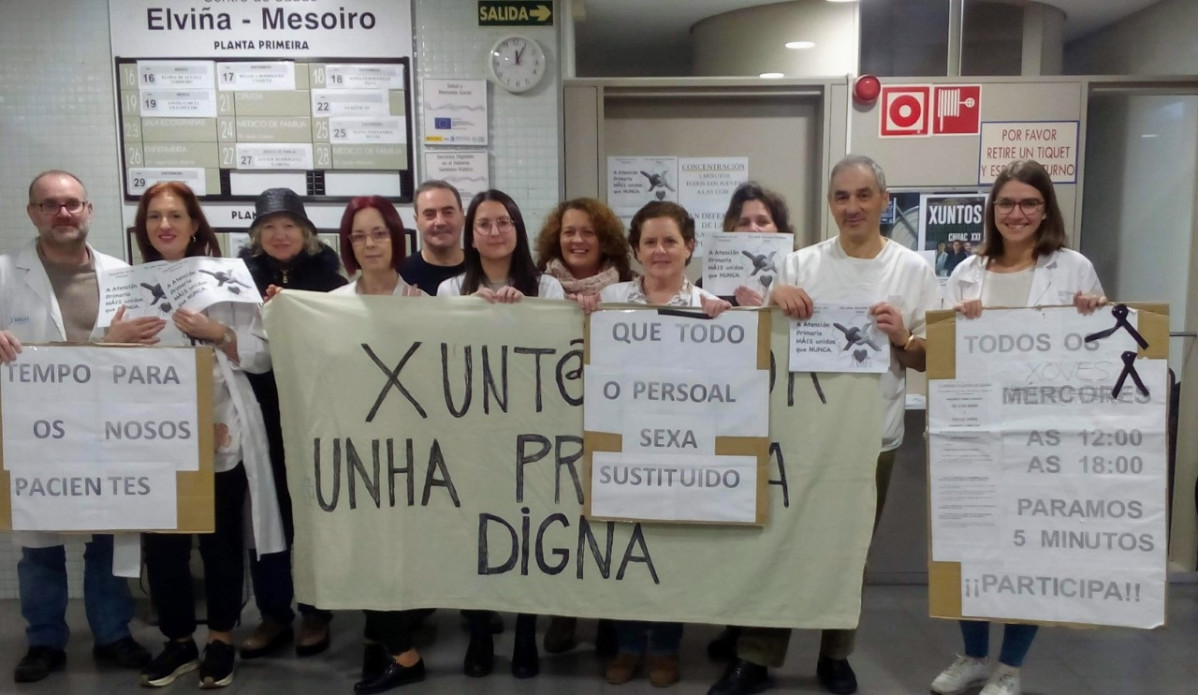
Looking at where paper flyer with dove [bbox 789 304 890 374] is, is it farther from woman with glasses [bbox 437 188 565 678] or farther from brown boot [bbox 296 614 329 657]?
brown boot [bbox 296 614 329 657]

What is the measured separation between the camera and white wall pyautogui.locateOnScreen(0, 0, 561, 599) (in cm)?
319

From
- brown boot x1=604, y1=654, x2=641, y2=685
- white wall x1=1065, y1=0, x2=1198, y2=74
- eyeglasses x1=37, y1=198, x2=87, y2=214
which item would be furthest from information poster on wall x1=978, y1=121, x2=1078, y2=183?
eyeglasses x1=37, y1=198, x2=87, y2=214

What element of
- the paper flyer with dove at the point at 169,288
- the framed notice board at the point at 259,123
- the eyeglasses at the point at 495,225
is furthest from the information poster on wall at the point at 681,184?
the paper flyer with dove at the point at 169,288

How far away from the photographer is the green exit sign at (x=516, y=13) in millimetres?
3246

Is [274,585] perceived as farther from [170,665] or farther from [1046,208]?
[1046,208]

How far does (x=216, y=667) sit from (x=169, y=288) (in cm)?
119

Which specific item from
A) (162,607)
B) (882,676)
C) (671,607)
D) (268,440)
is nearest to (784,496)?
(671,607)

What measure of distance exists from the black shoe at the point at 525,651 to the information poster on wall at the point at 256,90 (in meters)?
1.88

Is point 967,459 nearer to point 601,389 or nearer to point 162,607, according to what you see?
point 601,389

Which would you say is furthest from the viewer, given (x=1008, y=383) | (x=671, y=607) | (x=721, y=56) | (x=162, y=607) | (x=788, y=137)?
(x=721, y=56)

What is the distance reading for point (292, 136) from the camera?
323 centimetres

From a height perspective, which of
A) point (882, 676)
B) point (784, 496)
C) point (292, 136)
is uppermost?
point (292, 136)

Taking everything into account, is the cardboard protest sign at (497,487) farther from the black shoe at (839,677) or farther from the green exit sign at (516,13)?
the green exit sign at (516,13)

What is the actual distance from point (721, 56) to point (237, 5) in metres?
2.43
